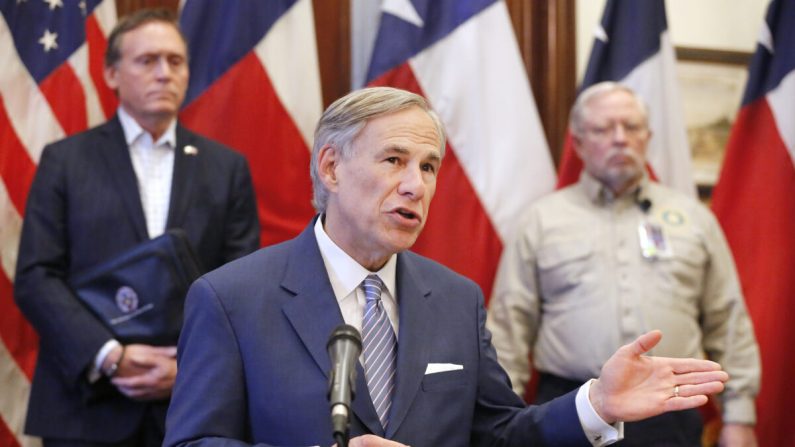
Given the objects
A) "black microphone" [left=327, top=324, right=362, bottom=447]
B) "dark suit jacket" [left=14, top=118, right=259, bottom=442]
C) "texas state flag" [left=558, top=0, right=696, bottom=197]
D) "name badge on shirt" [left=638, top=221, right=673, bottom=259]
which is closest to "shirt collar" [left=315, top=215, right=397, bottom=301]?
"black microphone" [left=327, top=324, right=362, bottom=447]

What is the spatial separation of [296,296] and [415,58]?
247cm

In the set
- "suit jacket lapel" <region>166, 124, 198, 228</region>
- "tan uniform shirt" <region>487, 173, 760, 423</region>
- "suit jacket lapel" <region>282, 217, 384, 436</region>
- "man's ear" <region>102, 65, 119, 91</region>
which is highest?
"man's ear" <region>102, 65, 119, 91</region>

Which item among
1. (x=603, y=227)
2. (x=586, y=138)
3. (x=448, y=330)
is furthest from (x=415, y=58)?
(x=448, y=330)

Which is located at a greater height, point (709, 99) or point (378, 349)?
point (709, 99)

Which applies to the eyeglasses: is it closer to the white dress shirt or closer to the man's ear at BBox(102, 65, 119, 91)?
the white dress shirt

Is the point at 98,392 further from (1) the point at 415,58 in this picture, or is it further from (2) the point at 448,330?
(1) the point at 415,58

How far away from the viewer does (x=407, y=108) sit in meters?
2.39

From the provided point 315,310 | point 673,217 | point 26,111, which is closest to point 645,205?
point 673,217

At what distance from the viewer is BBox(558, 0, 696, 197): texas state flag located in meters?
4.82

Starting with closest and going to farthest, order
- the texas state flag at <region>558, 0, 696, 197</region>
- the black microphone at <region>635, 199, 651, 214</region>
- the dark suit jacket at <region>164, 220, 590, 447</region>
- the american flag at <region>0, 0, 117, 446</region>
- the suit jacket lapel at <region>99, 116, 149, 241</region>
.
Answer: the dark suit jacket at <region>164, 220, 590, 447</region> < the suit jacket lapel at <region>99, 116, 149, 241</region> < the american flag at <region>0, 0, 117, 446</region> < the black microphone at <region>635, 199, 651, 214</region> < the texas state flag at <region>558, 0, 696, 197</region>

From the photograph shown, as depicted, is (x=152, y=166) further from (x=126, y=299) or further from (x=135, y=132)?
(x=126, y=299)

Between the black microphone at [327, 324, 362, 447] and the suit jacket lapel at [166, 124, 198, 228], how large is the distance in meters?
1.85

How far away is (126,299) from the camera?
10.9 feet

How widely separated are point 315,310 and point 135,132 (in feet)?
5.45
